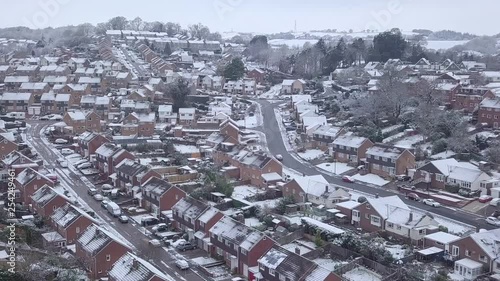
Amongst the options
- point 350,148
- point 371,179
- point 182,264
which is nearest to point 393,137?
point 350,148

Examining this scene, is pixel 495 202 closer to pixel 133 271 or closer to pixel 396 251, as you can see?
pixel 396 251

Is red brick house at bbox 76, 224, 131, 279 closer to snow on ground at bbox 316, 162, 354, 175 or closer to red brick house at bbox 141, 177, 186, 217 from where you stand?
red brick house at bbox 141, 177, 186, 217

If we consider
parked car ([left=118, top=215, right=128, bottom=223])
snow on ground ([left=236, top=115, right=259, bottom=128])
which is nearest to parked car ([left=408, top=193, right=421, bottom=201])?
parked car ([left=118, top=215, right=128, bottom=223])

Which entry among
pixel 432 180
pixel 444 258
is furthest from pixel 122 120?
pixel 444 258

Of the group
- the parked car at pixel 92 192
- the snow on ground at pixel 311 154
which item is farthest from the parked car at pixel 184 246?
the snow on ground at pixel 311 154

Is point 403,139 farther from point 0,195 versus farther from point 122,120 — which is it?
point 0,195

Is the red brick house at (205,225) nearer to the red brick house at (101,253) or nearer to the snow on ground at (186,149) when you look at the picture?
the red brick house at (101,253)
